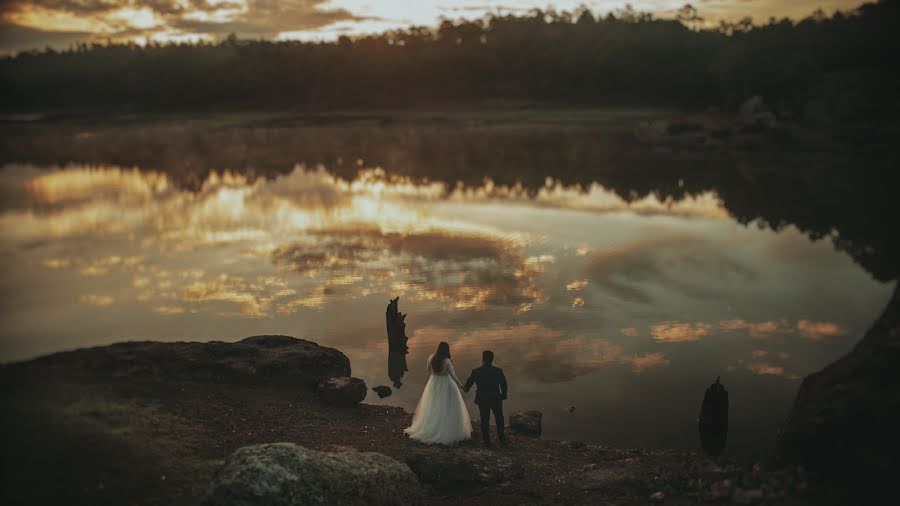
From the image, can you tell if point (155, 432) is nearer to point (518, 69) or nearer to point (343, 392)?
point (343, 392)

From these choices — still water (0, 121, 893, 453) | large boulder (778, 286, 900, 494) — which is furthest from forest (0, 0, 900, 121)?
Result: large boulder (778, 286, 900, 494)

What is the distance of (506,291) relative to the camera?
24109mm

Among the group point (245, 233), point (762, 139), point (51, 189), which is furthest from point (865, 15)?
point (51, 189)

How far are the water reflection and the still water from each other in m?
0.09

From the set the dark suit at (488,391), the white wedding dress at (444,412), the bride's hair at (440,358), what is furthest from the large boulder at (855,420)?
the bride's hair at (440,358)

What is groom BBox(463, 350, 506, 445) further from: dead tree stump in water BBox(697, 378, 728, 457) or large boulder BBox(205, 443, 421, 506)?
dead tree stump in water BBox(697, 378, 728, 457)

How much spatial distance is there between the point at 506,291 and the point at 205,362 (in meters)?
11.3

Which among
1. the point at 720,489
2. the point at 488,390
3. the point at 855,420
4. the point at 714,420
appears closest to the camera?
the point at 855,420

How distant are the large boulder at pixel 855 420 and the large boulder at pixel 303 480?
6.03 meters

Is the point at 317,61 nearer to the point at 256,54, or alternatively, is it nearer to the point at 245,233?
the point at 256,54

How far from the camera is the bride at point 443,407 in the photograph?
13.2 meters

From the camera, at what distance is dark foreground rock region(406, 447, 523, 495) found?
11602 mm

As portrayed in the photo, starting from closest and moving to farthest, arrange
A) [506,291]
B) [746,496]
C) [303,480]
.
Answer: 1. [303,480]
2. [746,496]
3. [506,291]

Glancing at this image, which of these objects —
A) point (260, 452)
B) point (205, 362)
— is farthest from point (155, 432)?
point (260, 452)
